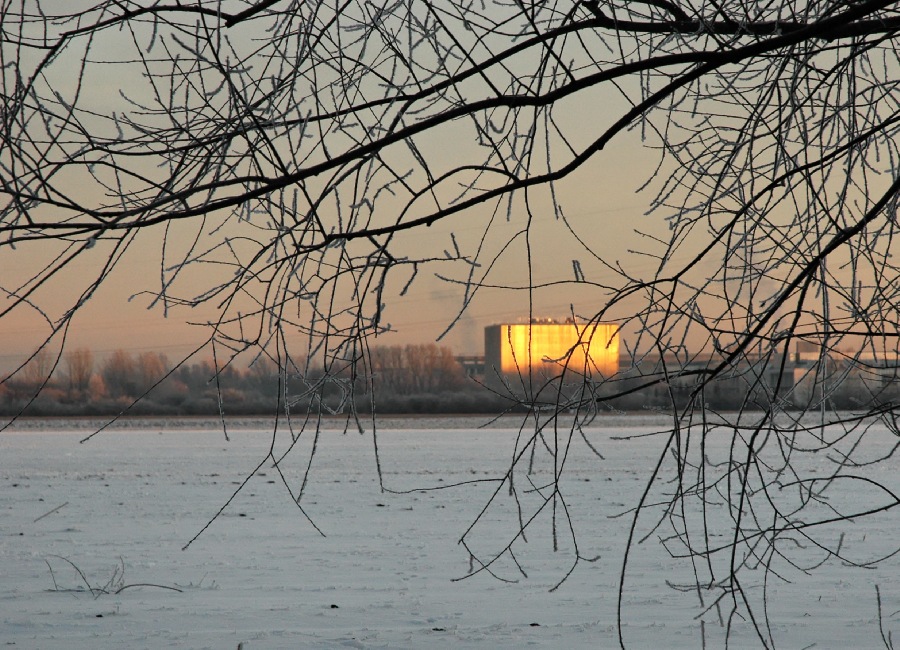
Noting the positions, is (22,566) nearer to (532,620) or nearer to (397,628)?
(397,628)

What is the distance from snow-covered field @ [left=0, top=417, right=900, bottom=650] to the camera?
5.21 meters

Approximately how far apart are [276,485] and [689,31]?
10060 millimetres

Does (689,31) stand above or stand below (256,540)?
above

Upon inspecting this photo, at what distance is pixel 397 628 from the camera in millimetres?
5312

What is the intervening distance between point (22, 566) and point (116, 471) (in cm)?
818

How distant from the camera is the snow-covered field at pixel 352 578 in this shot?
205 inches

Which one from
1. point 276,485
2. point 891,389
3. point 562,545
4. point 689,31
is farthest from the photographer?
point 276,485

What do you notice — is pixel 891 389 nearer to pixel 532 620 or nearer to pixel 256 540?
pixel 532 620

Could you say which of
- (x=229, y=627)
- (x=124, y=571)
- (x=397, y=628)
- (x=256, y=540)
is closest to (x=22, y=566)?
(x=124, y=571)

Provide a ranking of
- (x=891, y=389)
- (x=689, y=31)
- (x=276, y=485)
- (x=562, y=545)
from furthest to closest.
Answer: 1. (x=276, y=485)
2. (x=562, y=545)
3. (x=891, y=389)
4. (x=689, y=31)

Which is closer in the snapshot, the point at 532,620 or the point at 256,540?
the point at 532,620

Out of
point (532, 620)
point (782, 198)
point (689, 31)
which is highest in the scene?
point (689, 31)

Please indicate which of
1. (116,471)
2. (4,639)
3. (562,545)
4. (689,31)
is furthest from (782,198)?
(116,471)

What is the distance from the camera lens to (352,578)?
6633 millimetres
